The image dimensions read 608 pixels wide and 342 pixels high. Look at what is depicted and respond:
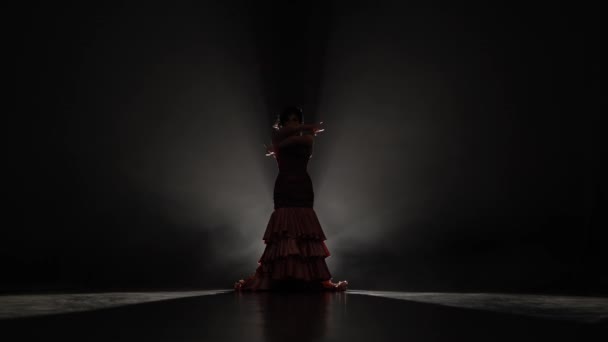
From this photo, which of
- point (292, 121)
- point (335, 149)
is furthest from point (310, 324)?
point (335, 149)

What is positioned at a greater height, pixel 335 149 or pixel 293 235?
pixel 335 149

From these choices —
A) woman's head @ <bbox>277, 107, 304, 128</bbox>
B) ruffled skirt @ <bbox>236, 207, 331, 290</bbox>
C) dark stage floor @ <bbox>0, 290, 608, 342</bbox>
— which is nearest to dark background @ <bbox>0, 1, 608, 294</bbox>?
ruffled skirt @ <bbox>236, 207, 331, 290</bbox>

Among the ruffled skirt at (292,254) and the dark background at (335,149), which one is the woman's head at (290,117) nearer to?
the ruffled skirt at (292,254)

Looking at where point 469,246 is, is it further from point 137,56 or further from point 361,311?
point 137,56

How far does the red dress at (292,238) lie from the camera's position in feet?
9.41

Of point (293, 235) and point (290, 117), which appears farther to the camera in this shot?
point (290, 117)

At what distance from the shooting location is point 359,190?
4.18 meters

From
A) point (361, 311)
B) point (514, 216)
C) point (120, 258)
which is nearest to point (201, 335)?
point (361, 311)

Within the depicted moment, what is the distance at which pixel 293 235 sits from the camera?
9.57 feet

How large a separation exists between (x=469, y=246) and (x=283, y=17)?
2.87 metres

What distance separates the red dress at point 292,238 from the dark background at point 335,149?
84 centimetres

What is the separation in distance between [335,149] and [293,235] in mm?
1579

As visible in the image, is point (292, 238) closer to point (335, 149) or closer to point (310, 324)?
point (335, 149)

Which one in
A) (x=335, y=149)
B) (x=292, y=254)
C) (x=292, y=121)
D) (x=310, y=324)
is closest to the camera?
(x=310, y=324)
